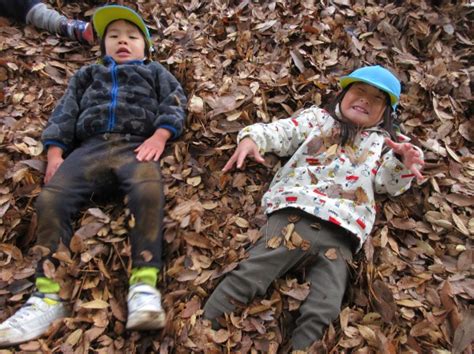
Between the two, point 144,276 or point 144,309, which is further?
point 144,276

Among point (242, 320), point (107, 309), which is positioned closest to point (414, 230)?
point (242, 320)

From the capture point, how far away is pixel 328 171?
8.66ft

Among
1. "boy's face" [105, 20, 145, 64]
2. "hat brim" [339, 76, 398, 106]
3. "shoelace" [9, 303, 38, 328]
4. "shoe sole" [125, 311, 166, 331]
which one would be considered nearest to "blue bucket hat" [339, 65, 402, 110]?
"hat brim" [339, 76, 398, 106]

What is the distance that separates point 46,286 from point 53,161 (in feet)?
2.72

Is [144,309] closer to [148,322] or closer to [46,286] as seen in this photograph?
[148,322]

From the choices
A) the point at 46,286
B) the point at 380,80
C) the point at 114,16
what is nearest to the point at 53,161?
the point at 46,286

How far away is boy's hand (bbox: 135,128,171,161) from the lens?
271cm

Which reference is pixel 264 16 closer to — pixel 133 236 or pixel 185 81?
pixel 185 81

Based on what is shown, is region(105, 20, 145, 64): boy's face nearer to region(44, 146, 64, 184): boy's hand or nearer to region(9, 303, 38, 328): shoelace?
region(44, 146, 64, 184): boy's hand

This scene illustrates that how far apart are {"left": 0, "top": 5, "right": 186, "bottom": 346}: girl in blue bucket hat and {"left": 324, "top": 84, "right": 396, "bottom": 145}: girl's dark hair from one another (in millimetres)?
1011

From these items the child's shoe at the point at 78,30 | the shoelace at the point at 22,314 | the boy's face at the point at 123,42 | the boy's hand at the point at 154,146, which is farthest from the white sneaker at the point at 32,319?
the child's shoe at the point at 78,30

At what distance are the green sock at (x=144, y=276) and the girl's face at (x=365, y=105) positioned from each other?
154cm

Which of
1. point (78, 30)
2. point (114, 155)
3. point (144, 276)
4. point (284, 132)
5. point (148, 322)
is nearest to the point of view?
point (148, 322)

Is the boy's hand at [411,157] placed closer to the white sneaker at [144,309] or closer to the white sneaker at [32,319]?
Answer: the white sneaker at [144,309]
